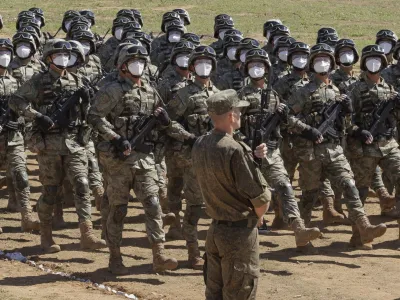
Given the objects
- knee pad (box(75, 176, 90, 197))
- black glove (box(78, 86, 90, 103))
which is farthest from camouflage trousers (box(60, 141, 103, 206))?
black glove (box(78, 86, 90, 103))

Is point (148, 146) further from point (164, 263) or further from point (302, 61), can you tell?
point (302, 61)

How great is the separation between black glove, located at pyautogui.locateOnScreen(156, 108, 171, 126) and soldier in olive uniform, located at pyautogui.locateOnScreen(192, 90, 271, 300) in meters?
3.14

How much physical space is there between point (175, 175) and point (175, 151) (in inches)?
23.7

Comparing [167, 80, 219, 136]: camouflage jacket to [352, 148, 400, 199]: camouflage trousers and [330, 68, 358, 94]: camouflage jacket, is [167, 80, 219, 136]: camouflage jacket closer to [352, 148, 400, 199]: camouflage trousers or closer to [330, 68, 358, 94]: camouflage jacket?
[352, 148, 400, 199]: camouflage trousers

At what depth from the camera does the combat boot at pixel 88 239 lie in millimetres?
13859

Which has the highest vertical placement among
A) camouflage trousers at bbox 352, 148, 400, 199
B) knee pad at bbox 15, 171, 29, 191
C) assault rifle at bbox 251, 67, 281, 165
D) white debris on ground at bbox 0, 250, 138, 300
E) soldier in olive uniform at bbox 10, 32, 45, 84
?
soldier in olive uniform at bbox 10, 32, 45, 84

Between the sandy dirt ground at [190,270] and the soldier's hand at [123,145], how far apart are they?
1.39 metres

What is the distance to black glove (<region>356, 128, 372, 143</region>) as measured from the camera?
14.8m

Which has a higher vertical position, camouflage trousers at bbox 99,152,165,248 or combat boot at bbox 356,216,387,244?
camouflage trousers at bbox 99,152,165,248

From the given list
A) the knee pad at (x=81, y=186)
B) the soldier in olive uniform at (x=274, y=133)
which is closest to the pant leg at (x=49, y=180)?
the knee pad at (x=81, y=186)

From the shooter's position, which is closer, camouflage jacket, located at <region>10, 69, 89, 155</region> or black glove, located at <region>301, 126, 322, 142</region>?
camouflage jacket, located at <region>10, 69, 89, 155</region>

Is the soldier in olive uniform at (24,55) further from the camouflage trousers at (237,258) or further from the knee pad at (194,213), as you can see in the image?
the camouflage trousers at (237,258)

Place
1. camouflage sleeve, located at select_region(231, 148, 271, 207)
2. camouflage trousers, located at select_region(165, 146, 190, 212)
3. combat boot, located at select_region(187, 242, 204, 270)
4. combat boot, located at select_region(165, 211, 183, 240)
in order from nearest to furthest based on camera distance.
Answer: camouflage sleeve, located at select_region(231, 148, 271, 207)
combat boot, located at select_region(187, 242, 204, 270)
camouflage trousers, located at select_region(165, 146, 190, 212)
combat boot, located at select_region(165, 211, 183, 240)

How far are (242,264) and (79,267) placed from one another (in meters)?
4.14
